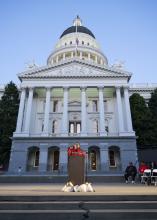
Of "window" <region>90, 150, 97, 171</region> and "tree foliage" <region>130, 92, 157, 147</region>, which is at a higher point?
"tree foliage" <region>130, 92, 157, 147</region>

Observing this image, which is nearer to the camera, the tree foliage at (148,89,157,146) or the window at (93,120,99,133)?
the tree foliage at (148,89,157,146)

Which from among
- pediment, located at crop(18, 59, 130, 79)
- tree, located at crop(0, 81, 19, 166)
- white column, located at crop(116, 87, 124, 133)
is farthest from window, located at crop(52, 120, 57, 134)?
white column, located at crop(116, 87, 124, 133)

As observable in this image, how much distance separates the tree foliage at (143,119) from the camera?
116 feet

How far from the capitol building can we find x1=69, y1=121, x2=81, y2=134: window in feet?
0.23

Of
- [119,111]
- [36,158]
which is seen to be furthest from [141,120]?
[36,158]

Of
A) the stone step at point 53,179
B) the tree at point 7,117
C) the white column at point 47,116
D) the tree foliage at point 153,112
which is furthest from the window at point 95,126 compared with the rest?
the stone step at point 53,179

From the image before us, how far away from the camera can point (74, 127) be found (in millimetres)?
38250

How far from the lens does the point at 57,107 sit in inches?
1577

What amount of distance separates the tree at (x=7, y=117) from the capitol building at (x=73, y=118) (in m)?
2.58

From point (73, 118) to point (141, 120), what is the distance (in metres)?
11.7

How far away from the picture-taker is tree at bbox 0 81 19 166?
114ft
